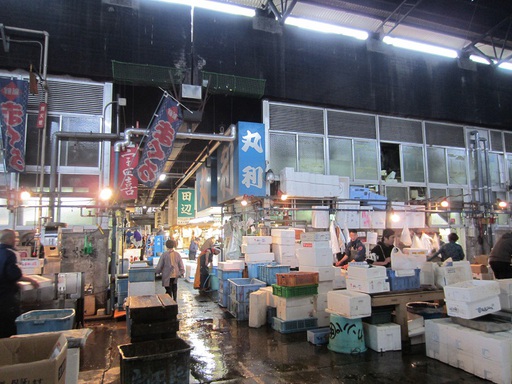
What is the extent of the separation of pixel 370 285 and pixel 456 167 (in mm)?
11475

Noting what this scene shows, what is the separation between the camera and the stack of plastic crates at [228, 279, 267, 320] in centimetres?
882

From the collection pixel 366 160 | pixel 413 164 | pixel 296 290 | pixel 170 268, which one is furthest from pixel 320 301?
pixel 413 164

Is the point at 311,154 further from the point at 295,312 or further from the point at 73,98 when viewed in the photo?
the point at 73,98

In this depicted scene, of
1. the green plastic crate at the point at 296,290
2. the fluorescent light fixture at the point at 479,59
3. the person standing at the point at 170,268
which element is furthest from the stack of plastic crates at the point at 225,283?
the fluorescent light fixture at the point at 479,59

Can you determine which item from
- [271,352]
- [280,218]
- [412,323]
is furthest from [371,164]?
[271,352]

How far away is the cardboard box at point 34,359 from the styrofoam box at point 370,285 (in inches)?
197

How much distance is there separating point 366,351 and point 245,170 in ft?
22.8

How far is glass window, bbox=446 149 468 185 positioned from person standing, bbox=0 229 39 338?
15.5 meters

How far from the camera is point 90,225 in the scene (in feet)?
36.9

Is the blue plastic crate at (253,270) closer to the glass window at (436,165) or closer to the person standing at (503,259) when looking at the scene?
the person standing at (503,259)

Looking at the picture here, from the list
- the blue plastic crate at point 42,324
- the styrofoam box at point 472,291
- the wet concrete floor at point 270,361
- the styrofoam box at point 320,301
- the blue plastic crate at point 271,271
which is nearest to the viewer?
the blue plastic crate at point 42,324

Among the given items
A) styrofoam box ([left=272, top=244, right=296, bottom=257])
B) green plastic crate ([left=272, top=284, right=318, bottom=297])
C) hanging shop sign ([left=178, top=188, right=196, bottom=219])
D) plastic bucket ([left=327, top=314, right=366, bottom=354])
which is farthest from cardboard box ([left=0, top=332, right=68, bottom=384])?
hanging shop sign ([left=178, top=188, right=196, bottom=219])

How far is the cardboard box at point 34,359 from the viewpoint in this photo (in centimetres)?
243

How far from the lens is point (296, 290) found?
7.51 meters
